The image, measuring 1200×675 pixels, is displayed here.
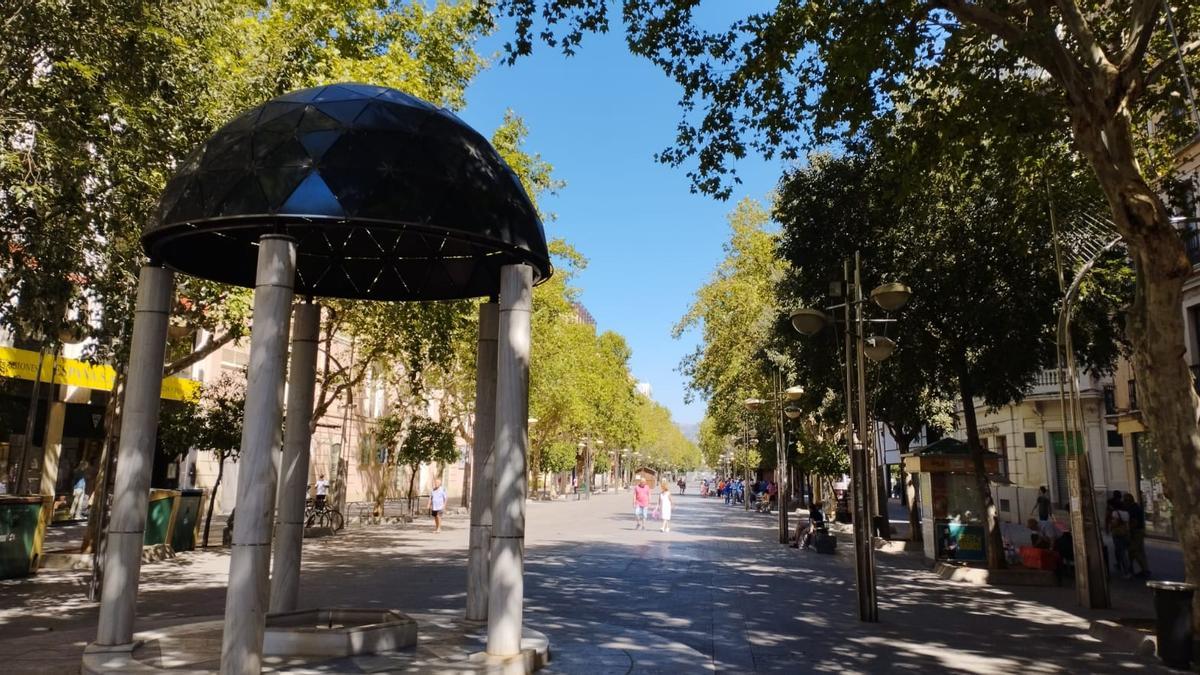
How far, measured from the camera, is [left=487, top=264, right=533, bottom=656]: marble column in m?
6.96

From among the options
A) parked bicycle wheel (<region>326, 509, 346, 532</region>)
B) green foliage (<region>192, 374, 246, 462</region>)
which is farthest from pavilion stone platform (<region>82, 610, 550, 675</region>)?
parked bicycle wheel (<region>326, 509, 346, 532</region>)

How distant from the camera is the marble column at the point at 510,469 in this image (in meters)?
6.96

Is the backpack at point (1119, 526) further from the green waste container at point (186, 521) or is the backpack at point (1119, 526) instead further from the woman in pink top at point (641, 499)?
the green waste container at point (186, 521)

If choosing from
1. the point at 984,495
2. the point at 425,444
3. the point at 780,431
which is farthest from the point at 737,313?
the point at 984,495

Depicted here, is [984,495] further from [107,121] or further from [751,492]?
[751,492]

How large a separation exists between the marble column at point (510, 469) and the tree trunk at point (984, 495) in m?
11.9

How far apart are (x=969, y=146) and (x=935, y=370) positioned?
7401 millimetres

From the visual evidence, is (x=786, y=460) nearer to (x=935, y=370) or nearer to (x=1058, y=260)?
(x=935, y=370)

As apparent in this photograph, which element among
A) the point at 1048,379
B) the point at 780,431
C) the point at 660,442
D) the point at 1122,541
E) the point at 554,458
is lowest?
the point at 1122,541

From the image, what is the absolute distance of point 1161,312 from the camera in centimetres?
917

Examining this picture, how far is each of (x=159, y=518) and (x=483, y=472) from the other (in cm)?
1070

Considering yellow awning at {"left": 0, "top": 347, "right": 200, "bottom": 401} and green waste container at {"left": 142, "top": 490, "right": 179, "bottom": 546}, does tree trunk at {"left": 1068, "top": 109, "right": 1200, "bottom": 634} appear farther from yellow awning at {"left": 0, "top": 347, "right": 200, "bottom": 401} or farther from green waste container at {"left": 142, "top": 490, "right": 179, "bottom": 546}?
yellow awning at {"left": 0, "top": 347, "right": 200, "bottom": 401}

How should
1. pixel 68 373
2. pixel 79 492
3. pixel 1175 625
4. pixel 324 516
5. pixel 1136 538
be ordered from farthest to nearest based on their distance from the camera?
pixel 79 492 → pixel 68 373 → pixel 324 516 → pixel 1136 538 → pixel 1175 625

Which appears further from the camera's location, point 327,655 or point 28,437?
point 28,437
